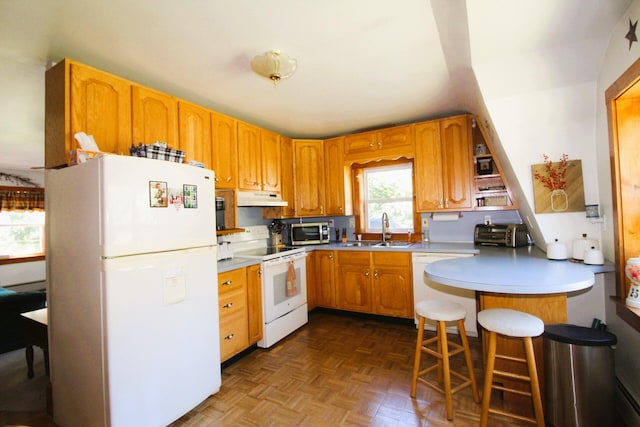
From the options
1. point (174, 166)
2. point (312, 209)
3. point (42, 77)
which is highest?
point (42, 77)

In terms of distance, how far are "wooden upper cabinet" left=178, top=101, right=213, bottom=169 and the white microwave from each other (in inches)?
59.1

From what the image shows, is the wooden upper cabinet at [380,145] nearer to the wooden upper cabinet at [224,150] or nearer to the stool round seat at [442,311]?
the wooden upper cabinet at [224,150]

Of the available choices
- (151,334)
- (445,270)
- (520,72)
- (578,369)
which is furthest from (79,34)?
(578,369)

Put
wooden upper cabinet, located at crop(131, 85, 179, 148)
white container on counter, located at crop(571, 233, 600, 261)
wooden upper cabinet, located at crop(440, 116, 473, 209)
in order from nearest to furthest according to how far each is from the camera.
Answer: white container on counter, located at crop(571, 233, 600, 261) < wooden upper cabinet, located at crop(131, 85, 179, 148) < wooden upper cabinet, located at crop(440, 116, 473, 209)

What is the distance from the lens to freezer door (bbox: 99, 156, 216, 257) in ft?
4.83

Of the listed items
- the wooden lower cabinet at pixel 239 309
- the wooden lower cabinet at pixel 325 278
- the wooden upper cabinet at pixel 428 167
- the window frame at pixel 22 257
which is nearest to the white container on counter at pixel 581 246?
the wooden upper cabinet at pixel 428 167

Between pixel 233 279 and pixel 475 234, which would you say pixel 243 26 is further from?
pixel 475 234

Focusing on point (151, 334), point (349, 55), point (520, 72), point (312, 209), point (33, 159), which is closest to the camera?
point (151, 334)

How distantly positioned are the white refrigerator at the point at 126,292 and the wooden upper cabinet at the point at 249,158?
1115mm

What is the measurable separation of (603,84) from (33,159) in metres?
6.70

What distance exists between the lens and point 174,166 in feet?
5.84

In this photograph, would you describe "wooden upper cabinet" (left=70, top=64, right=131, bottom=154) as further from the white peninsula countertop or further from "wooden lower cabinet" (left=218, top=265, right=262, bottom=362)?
the white peninsula countertop

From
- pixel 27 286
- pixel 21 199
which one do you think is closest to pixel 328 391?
pixel 27 286

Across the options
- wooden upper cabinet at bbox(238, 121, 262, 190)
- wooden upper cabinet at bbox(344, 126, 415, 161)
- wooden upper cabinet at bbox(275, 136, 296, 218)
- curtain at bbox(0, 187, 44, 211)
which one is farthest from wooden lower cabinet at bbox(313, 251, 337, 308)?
curtain at bbox(0, 187, 44, 211)
